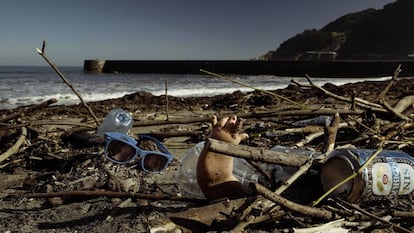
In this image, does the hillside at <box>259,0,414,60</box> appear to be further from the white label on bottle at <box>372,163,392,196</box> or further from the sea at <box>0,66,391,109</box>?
the white label on bottle at <box>372,163,392,196</box>

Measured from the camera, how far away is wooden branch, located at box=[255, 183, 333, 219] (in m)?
1.68

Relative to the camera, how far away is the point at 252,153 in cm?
186

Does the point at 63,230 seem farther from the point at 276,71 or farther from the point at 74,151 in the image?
the point at 276,71

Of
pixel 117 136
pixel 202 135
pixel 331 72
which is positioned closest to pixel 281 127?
pixel 202 135

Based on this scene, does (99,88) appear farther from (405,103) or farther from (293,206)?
(293,206)

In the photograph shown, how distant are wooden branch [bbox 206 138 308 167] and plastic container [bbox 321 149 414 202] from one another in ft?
0.59

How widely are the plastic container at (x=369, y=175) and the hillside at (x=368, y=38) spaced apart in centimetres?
9255

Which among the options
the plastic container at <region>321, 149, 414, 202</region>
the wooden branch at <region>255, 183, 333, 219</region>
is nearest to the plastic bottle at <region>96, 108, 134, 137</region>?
the plastic container at <region>321, 149, 414, 202</region>

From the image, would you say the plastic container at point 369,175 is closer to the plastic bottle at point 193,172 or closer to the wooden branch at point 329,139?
the wooden branch at point 329,139

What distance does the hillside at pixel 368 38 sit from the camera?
312ft

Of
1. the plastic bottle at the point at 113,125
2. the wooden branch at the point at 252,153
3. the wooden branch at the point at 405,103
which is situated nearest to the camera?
the wooden branch at the point at 252,153

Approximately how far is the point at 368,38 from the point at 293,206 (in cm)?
10866

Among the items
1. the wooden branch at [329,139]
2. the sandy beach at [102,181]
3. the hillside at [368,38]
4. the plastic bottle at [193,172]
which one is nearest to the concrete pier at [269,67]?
the sandy beach at [102,181]

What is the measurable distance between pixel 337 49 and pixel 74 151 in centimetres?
10408
